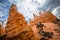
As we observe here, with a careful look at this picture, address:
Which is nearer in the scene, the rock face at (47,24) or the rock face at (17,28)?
the rock face at (17,28)

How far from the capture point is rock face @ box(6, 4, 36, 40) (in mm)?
6816

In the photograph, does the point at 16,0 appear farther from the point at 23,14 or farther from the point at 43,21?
the point at 43,21

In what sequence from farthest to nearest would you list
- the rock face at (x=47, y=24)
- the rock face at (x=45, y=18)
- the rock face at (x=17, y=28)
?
1. the rock face at (x=45, y=18)
2. the rock face at (x=47, y=24)
3. the rock face at (x=17, y=28)

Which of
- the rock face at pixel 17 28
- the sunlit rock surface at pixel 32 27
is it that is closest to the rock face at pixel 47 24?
the sunlit rock surface at pixel 32 27

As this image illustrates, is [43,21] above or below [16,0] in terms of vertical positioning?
below

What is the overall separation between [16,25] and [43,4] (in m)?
1.43

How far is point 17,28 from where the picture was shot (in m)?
6.99

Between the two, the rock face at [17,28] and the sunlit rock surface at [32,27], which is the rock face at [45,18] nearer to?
the sunlit rock surface at [32,27]

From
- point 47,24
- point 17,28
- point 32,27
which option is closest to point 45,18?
point 47,24

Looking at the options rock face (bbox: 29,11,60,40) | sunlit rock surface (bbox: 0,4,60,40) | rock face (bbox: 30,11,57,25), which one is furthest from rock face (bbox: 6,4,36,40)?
rock face (bbox: 30,11,57,25)

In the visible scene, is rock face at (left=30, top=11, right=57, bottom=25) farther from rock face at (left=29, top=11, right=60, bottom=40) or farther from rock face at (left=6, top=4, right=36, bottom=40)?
rock face at (left=6, top=4, right=36, bottom=40)

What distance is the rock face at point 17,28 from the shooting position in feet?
22.4

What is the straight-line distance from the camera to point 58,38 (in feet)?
23.0

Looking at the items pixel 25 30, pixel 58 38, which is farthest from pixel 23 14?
pixel 58 38
